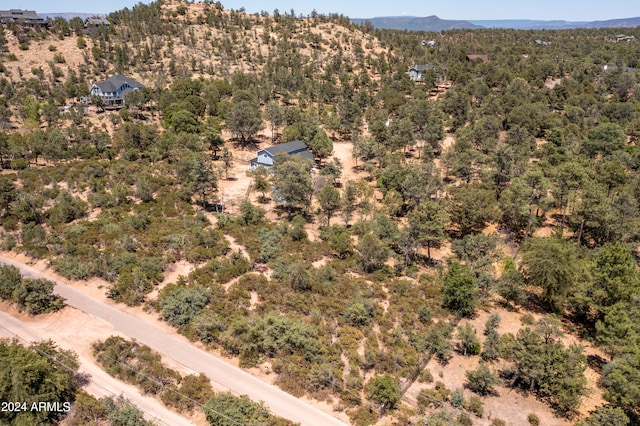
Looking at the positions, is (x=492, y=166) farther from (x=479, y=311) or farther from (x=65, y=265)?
(x=65, y=265)

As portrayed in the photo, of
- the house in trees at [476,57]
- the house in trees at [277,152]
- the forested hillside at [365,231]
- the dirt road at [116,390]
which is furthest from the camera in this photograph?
the house in trees at [476,57]

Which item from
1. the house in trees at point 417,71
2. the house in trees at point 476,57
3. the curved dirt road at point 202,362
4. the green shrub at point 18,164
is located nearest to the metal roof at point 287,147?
the curved dirt road at point 202,362

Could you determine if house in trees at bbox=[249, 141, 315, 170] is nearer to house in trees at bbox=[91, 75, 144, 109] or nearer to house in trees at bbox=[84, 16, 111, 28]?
house in trees at bbox=[91, 75, 144, 109]

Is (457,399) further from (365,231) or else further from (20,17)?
(20,17)

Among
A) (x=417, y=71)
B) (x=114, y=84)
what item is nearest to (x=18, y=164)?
(x=114, y=84)

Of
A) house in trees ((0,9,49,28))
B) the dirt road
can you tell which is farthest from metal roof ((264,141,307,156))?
house in trees ((0,9,49,28))

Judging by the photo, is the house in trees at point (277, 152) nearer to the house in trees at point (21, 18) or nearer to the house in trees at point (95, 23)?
the house in trees at point (95, 23)
